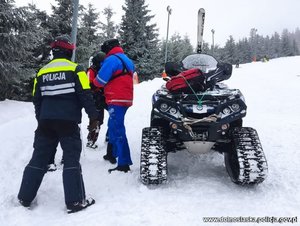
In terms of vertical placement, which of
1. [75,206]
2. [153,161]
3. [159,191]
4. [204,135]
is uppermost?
[204,135]

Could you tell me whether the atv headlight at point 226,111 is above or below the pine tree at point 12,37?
below

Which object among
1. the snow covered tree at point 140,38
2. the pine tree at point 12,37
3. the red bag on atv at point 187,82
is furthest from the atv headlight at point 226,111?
the snow covered tree at point 140,38

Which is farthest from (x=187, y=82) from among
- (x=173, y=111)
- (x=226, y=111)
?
(x=226, y=111)

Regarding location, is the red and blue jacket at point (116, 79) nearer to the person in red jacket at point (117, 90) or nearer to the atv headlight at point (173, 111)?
the person in red jacket at point (117, 90)

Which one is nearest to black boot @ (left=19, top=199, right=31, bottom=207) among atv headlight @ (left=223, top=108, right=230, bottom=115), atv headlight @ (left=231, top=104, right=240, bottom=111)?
atv headlight @ (left=223, top=108, right=230, bottom=115)

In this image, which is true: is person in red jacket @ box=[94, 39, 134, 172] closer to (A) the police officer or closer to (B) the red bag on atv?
(B) the red bag on atv

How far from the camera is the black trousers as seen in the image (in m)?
4.34

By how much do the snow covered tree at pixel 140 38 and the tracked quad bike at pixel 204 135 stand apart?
2891cm

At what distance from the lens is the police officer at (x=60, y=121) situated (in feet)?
14.5

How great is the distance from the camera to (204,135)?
5.02 meters

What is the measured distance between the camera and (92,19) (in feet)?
107

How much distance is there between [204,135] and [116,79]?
1555 mm

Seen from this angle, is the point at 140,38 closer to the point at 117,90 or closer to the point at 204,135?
the point at 117,90

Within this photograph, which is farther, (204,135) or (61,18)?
(61,18)
